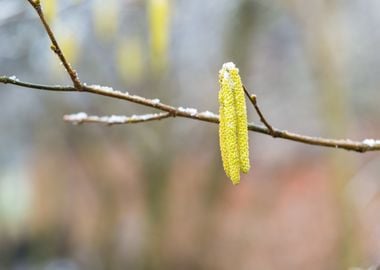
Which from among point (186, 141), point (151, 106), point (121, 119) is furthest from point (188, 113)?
point (186, 141)

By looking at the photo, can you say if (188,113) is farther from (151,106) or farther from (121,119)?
(121,119)

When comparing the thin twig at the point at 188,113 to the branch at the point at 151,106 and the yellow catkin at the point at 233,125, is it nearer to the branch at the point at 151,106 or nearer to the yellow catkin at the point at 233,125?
the branch at the point at 151,106

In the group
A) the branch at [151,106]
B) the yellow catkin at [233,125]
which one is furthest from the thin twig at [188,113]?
the yellow catkin at [233,125]

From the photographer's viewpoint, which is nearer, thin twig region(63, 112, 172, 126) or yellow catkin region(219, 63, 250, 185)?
yellow catkin region(219, 63, 250, 185)

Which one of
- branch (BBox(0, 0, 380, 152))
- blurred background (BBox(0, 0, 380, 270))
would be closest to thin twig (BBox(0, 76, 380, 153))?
branch (BBox(0, 0, 380, 152))

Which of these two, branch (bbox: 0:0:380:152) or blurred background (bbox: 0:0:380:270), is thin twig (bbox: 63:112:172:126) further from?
blurred background (bbox: 0:0:380:270)

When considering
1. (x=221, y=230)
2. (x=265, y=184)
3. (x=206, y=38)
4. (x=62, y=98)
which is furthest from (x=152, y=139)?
(x=265, y=184)
